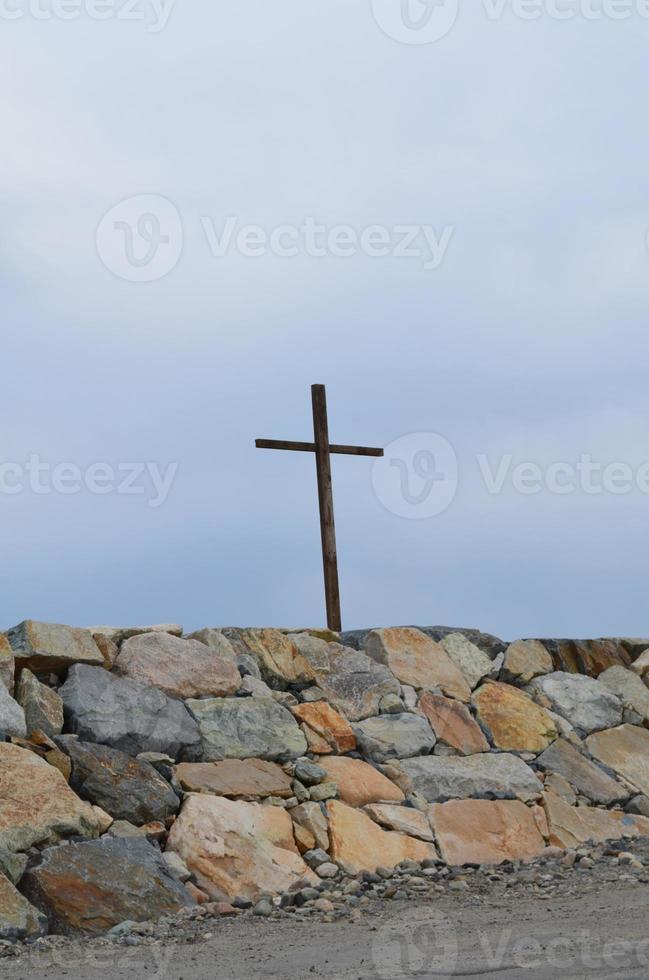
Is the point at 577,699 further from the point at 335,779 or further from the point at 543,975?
the point at 543,975

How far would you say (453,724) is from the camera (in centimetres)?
991

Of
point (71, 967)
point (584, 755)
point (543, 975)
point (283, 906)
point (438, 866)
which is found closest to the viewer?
point (543, 975)

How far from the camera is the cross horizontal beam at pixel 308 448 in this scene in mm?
10984

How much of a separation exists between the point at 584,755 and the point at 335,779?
2.96 metres

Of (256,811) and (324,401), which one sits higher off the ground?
(324,401)

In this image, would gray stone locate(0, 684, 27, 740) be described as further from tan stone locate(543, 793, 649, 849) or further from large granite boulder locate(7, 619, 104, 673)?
tan stone locate(543, 793, 649, 849)

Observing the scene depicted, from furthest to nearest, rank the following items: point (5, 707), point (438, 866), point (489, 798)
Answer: point (489, 798), point (438, 866), point (5, 707)

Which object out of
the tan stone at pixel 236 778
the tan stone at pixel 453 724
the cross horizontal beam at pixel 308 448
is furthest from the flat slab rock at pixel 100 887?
the cross horizontal beam at pixel 308 448

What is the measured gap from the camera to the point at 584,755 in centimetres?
1064

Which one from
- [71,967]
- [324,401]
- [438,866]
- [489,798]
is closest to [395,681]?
[489,798]

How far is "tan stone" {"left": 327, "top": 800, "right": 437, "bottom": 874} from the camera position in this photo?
26.9 feet

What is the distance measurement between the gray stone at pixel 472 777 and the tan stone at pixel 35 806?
2.86m

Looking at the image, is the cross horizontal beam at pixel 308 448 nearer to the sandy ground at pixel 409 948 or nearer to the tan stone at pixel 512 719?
the tan stone at pixel 512 719

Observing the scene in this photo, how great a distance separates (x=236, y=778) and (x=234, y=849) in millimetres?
641
